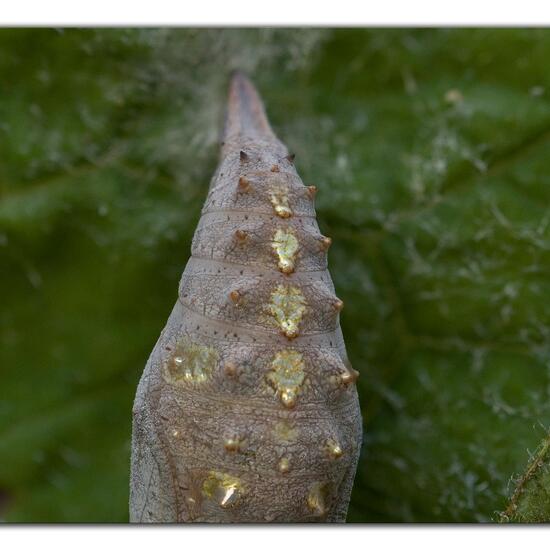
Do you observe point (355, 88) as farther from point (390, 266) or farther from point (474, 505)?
point (474, 505)

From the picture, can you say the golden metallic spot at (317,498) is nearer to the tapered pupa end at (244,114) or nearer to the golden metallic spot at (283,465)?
the golden metallic spot at (283,465)

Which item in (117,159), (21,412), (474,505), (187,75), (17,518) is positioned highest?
(187,75)

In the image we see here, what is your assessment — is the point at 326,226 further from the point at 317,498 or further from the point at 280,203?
the point at 317,498

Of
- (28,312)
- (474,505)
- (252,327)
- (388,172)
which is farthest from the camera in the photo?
(28,312)

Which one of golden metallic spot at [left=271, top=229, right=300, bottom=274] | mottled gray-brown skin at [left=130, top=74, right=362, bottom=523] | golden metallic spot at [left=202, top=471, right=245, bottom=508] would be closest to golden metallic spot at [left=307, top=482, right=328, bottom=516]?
mottled gray-brown skin at [left=130, top=74, right=362, bottom=523]

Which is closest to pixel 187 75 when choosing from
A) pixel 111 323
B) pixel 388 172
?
pixel 388 172

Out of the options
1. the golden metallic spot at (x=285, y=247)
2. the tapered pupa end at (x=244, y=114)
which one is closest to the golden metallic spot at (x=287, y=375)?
the golden metallic spot at (x=285, y=247)
